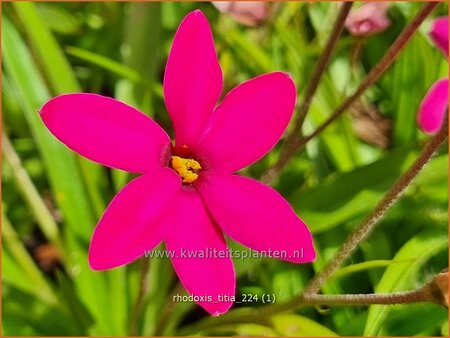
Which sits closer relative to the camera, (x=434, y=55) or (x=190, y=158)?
(x=190, y=158)

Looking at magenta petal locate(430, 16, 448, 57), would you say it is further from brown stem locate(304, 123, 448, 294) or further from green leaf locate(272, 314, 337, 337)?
green leaf locate(272, 314, 337, 337)

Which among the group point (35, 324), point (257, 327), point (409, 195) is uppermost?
point (409, 195)

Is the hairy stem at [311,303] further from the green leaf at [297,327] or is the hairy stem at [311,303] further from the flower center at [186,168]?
the flower center at [186,168]

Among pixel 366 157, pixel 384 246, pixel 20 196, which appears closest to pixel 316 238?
pixel 384 246

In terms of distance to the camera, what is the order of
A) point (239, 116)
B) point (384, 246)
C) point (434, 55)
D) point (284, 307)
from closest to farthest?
point (239, 116)
point (284, 307)
point (384, 246)
point (434, 55)

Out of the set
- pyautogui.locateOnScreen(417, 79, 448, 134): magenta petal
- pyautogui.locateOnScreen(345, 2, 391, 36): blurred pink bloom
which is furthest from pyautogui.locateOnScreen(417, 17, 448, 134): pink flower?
pyautogui.locateOnScreen(345, 2, 391, 36): blurred pink bloom

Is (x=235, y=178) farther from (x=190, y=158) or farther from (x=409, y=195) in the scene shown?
(x=409, y=195)

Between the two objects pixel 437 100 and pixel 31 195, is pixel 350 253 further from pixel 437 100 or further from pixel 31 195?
pixel 31 195
